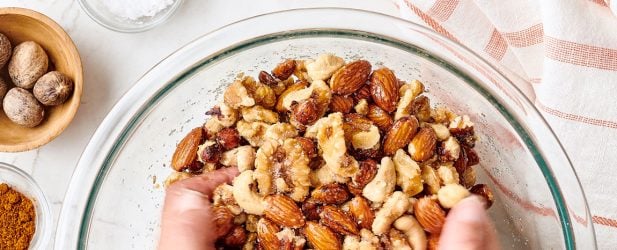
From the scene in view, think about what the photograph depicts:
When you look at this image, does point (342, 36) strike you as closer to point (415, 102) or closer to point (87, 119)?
point (415, 102)

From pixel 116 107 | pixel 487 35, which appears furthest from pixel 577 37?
pixel 116 107

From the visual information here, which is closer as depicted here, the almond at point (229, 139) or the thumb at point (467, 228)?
the thumb at point (467, 228)

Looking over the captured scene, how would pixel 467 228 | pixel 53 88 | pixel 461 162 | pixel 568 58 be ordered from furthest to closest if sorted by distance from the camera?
pixel 53 88 → pixel 568 58 → pixel 461 162 → pixel 467 228

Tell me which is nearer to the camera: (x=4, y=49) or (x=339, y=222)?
(x=339, y=222)

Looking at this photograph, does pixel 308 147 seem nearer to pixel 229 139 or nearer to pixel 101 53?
pixel 229 139

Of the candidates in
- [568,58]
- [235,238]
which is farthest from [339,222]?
[568,58]

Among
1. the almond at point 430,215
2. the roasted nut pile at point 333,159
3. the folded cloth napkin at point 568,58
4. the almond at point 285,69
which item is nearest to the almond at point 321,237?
the roasted nut pile at point 333,159

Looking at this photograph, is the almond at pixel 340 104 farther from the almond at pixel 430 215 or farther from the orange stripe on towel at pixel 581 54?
the orange stripe on towel at pixel 581 54
